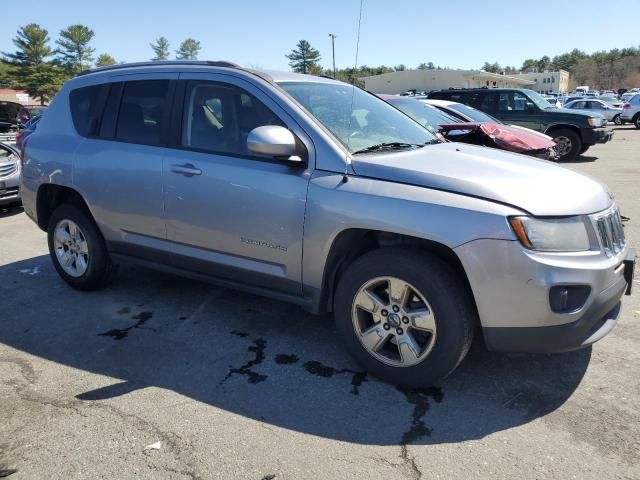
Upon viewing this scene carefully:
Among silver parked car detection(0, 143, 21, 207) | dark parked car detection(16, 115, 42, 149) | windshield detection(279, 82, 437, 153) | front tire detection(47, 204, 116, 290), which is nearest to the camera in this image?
windshield detection(279, 82, 437, 153)

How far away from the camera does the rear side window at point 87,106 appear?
444 cm

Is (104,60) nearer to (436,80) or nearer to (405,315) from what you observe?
(436,80)

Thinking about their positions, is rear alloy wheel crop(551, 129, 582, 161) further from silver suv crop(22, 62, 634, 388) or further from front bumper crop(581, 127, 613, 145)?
silver suv crop(22, 62, 634, 388)

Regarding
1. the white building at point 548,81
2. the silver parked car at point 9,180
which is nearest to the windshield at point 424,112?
the silver parked car at point 9,180

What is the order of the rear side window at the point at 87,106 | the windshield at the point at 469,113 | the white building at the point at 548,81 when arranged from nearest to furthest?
the rear side window at the point at 87,106, the windshield at the point at 469,113, the white building at the point at 548,81

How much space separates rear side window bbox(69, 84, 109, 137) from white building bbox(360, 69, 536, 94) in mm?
59327

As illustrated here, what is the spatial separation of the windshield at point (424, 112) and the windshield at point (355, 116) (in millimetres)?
4445

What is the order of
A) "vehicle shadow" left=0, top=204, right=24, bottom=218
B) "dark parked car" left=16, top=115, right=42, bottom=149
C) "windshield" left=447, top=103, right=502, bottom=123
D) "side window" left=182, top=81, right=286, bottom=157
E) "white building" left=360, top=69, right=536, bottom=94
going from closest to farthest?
"side window" left=182, top=81, right=286, bottom=157, "dark parked car" left=16, top=115, right=42, bottom=149, "vehicle shadow" left=0, top=204, right=24, bottom=218, "windshield" left=447, top=103, right=502, bottom=123, "white building" left=360, top=69, right=536, bottom=94

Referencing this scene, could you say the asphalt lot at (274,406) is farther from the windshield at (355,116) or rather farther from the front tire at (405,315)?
the windshield at (355,116)

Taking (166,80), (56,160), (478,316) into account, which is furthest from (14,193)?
(478,316)

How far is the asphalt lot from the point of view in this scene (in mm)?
2508

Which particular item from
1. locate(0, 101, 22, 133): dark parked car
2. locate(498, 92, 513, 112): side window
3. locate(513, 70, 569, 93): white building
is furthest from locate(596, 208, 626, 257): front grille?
locate(513, 70, 569, 93): white building

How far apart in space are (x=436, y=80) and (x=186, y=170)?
6503cm

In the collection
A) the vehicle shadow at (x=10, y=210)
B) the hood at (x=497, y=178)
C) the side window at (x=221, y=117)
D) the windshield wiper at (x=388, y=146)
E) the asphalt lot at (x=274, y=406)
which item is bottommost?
the vehicle shadow at (x=10, y=210)
